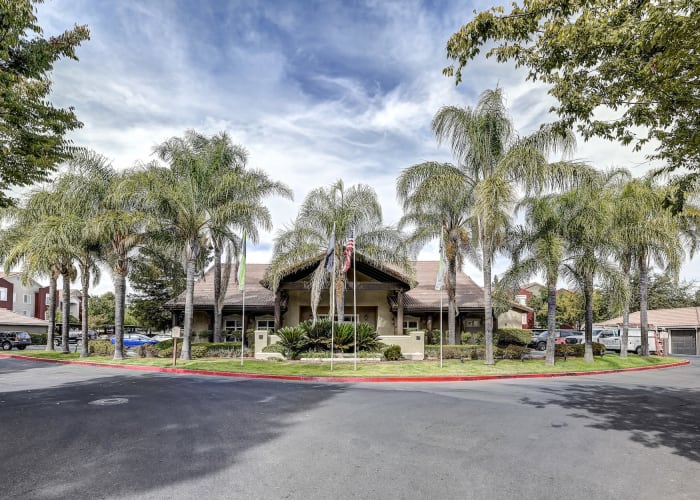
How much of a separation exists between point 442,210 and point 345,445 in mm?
19781

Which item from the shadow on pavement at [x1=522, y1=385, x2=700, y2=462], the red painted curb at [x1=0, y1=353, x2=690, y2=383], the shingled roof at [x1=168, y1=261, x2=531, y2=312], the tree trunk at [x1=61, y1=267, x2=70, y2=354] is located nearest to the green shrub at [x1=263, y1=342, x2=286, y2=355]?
the red painted curb at [x1=0, y1=353, x2=690, y2=383]

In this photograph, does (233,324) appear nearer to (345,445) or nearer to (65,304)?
(65,304)

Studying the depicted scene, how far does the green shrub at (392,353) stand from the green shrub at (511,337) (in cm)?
788

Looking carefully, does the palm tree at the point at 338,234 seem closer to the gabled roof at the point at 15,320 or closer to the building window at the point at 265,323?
the building window at the point at 265,323

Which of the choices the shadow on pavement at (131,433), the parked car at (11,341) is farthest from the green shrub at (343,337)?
the parked car at (11,341)

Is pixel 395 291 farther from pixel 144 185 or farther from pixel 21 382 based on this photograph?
pixel 21 382

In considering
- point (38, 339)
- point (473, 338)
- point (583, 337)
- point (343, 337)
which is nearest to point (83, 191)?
point (343, 337)

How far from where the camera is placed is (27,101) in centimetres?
1008

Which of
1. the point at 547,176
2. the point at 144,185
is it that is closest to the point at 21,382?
the point at 144,185

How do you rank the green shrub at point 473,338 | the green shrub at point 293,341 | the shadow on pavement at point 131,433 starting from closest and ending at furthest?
the shadow on pavement at point 131,433, the green shrub at point 293,341, the green shrub at point 473,338

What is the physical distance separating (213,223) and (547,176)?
49.2 feet

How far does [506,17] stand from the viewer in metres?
7.98

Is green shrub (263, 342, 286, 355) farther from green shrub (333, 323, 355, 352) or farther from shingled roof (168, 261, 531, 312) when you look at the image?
shingled roof (168, 261, 531, 312)

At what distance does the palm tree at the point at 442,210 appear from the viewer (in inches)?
834
